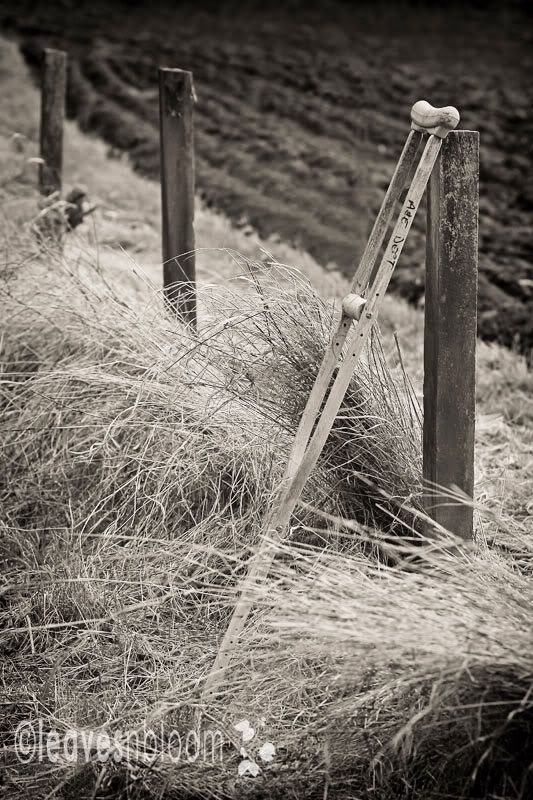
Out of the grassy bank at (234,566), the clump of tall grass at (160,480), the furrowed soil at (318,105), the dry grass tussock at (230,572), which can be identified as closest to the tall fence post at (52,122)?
the furrowed soil at (318,105)

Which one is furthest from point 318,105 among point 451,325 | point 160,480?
point 451,325

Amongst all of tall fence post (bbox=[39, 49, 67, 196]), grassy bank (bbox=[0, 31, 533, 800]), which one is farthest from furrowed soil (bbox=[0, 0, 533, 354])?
grassy bank (bbox=[0, 31, 533, 800])

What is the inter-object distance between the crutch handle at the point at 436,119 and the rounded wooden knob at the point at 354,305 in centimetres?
51

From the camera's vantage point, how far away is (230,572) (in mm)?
3230

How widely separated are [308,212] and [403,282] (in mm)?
2427

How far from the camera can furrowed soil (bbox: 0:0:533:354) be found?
26.9 feet

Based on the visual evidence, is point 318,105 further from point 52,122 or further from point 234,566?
point 234,566

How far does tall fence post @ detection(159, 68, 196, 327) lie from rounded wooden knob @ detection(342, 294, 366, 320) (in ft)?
5.58

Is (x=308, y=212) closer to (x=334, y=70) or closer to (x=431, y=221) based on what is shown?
(x=431, y=221)

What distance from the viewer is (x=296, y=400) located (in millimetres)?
3078

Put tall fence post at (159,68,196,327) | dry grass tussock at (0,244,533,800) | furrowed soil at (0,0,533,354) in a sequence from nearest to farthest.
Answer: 1. dry grass tussock at (0,244,533,800)
2. tall fence post at (159,68,196,327)
3. furrowed soil at (0,0,533,354)

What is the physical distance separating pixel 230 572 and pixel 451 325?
4.10ft

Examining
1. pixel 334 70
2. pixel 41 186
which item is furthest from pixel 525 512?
pixel 334 70

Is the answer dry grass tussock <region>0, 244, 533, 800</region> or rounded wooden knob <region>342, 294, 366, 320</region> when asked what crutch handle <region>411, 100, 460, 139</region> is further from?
dry grass tussock <region>0, 244, 533, 800</region>
